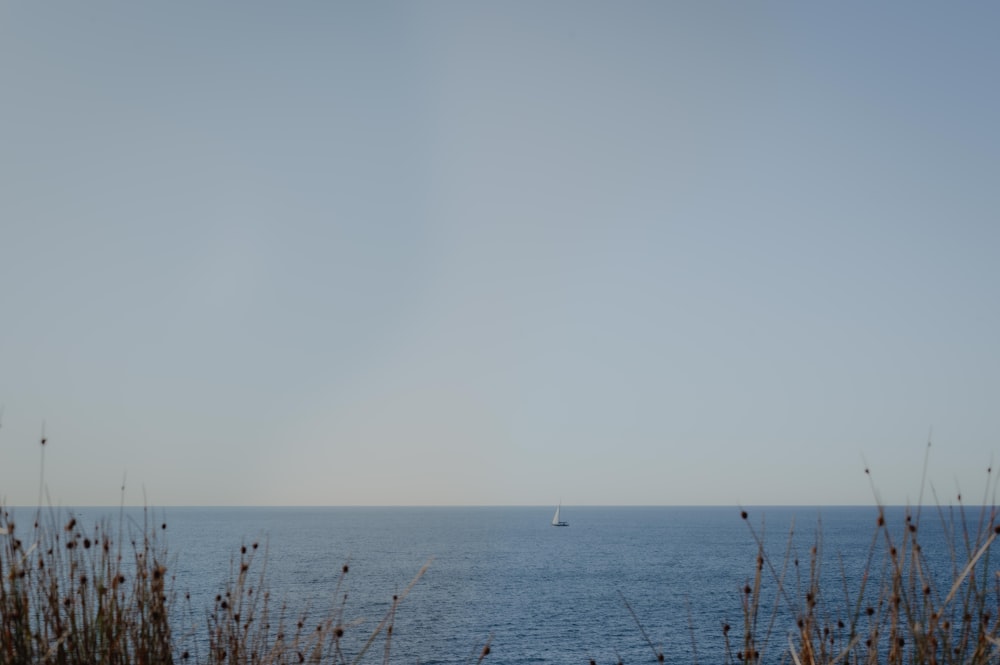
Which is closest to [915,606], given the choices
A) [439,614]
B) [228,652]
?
[228,652]

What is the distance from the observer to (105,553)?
4324mm

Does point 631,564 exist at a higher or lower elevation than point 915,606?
lower

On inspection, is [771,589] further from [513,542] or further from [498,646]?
[513,542]

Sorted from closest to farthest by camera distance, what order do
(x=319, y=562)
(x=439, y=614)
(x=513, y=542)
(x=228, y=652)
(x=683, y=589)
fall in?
(x=228, y=652) → (x=439, y=614) → (x=683, y=589) → (x=319, y=562) → (x=513, y=542)

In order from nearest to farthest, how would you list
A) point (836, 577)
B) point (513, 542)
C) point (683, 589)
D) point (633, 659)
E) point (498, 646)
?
point (633, 659) < point (498, 646) < point (683, 589) < point (836, 577) < point (513, 542)

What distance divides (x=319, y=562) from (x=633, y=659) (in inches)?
1540

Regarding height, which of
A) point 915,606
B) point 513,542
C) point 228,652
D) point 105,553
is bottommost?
point 513,542

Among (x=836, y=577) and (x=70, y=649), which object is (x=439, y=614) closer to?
(x=836, y=577)

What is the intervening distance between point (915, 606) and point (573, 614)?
4150 centimetres

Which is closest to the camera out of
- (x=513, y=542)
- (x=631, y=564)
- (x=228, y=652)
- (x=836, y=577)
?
(x=228, y=652)

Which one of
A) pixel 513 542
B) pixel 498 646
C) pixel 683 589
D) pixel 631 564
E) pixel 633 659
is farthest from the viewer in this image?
pixel 513 542

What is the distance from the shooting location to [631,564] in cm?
7100

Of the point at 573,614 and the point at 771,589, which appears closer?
the point at 573,614

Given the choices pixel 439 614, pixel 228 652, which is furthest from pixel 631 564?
pixel 228 652
